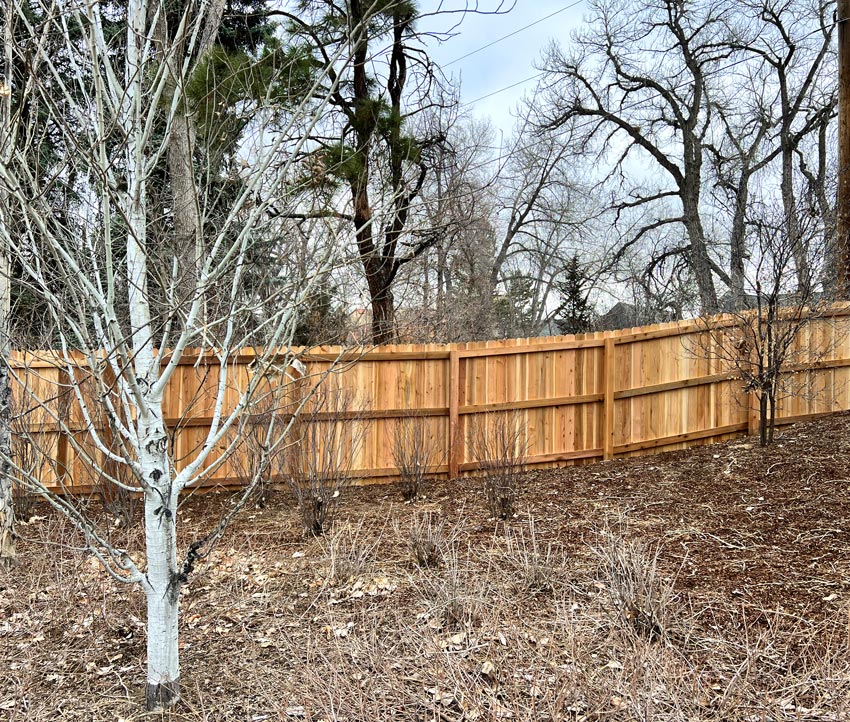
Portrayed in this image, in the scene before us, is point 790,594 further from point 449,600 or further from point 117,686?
point 117,686

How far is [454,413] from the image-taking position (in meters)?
7.21

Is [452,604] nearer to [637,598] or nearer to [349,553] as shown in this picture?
[637,598]

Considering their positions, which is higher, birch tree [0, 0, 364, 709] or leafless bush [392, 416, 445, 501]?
birch tree [0, 0, 364, 709]

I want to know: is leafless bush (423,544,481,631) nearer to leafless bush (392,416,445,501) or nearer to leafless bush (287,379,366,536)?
leafless bush (287,379,366,536)

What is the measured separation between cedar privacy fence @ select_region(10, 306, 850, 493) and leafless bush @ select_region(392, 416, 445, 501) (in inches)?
3.4

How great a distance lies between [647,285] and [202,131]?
1576 cm

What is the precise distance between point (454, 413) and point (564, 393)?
1312 millimetres

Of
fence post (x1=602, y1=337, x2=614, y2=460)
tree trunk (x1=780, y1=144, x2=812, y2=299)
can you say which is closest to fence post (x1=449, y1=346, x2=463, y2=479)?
fence post (x1=602, y1=337, x2=614, y2=460)

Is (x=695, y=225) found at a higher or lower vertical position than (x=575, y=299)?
higher

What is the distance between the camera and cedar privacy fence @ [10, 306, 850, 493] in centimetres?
696

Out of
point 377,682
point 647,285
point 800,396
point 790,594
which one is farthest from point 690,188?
point 377,682

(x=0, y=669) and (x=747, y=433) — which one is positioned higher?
(x=747, y=433)

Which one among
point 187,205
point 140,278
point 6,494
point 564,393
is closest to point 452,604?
point 140,278

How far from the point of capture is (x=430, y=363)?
723 centimetres
